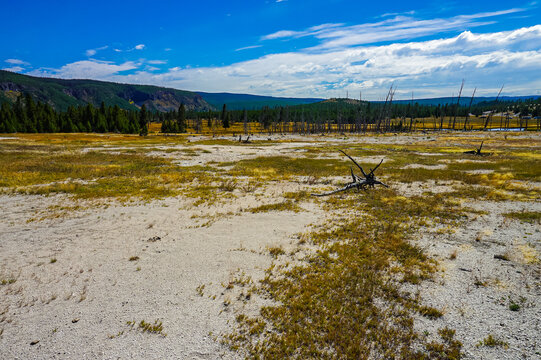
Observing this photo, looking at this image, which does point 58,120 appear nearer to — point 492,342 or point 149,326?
point 149,326

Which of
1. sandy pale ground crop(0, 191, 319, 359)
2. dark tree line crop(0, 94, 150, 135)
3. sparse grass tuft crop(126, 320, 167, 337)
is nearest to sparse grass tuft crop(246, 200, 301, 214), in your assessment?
sandy pale ground crop(0, 191, 319, 359)

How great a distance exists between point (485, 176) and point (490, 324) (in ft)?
85.0

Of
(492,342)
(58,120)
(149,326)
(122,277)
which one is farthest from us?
(58,120)

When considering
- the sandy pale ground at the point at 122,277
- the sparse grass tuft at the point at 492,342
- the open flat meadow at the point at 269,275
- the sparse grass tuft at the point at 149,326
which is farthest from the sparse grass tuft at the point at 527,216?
the sparse grass tuft at the point at 149,326

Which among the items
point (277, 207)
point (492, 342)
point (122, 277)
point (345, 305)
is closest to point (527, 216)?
point (492, 342)

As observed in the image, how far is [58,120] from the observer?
4178 inches

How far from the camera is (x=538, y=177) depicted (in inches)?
1014

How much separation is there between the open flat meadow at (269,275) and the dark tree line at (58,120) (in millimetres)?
99931

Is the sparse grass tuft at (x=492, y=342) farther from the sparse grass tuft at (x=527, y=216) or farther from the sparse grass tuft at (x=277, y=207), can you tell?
the sparse grass tuft at (x=527, y=216)

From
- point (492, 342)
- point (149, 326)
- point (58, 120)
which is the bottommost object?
point (149, 326)

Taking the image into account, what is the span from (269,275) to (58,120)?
133862mm

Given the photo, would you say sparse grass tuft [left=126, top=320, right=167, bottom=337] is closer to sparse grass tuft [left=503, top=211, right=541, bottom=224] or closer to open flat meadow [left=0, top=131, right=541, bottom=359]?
open flat meadow [left=0, top=131, right=541, bottom=359]

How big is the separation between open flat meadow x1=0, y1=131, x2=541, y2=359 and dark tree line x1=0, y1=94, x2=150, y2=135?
99.9 meters

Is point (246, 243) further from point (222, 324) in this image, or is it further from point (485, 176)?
point (485, 176)
